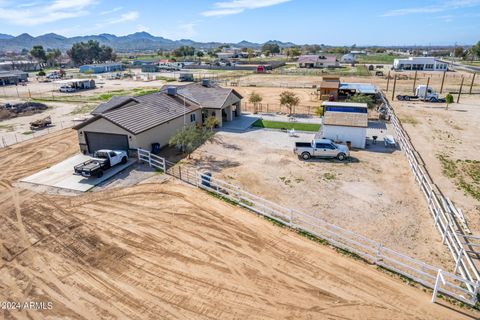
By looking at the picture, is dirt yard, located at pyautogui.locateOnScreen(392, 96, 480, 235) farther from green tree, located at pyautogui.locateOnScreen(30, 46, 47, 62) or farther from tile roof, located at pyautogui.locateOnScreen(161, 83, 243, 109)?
green tree, located at pyautogui.locateOnScreen(30, 46, 47, 62)

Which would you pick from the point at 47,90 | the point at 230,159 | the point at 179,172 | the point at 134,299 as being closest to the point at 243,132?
the point at 230,159

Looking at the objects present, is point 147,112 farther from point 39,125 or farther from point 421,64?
point 421,64

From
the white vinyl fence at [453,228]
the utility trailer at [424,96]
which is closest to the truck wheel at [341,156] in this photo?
the white vinyl fence at [453,228]

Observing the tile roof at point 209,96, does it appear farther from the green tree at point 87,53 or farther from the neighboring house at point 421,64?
the green tree at point 87,53

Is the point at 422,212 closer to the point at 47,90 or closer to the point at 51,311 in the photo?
the point at 51,311

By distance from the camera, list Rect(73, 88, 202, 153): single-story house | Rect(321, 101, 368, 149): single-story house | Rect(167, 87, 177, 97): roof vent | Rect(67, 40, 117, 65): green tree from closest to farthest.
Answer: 1. Rect(73, 88, 202, 153): single-story house
2. Rect(321, 101, 368, 149): single-story house
3. Rect(167, 87, 177, 97): roof vent
4. Rect(67, 40, 117, 65): green tree

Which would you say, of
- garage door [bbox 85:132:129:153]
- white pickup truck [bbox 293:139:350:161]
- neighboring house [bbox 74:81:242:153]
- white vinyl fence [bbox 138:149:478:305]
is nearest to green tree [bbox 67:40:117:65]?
neighboring house [bbox 74:81:242:153]
